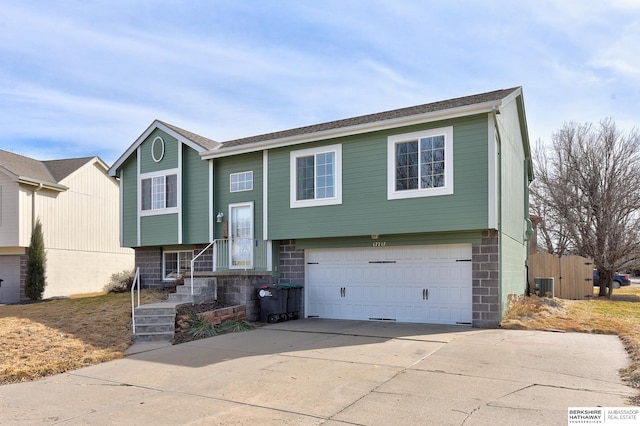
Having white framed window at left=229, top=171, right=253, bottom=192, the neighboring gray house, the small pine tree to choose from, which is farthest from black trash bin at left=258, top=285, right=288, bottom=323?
the neighboring gray house

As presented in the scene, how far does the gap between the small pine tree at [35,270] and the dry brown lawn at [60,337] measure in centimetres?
691

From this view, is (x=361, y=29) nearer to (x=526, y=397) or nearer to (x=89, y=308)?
(x=526, y=397)

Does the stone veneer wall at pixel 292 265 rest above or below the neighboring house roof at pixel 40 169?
below

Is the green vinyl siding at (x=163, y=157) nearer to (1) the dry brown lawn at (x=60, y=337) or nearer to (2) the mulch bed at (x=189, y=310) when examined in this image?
(1) the dry brown lawn at (x=60, y=337)

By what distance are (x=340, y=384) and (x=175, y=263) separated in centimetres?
1267

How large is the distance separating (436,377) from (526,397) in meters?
1.38

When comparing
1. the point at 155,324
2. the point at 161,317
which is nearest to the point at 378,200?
the point at 161,317

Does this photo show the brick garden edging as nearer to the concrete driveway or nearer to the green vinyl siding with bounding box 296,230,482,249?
the concrete driveway

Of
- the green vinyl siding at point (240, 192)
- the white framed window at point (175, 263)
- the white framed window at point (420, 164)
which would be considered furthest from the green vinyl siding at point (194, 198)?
the white framed window at point (420, 164)

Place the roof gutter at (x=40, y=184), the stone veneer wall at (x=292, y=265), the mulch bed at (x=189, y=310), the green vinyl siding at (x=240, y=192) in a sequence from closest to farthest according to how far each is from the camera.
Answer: the mulch bed at (x=189, y=310)
the stone veneer wall at (x=292, y=265)
the green vinyl siding at (x=240, y=192)
the roof gutter at (x=40, y=184)

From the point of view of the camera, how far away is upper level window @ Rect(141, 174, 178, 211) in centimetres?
1738

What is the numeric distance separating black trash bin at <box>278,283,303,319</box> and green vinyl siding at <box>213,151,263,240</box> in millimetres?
2064

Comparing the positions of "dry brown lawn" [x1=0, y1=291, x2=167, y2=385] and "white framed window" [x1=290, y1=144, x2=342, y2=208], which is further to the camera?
"white framed window" [x1=290, y1=144, x2=342, y2=208]

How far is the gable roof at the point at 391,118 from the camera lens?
12.0 m
